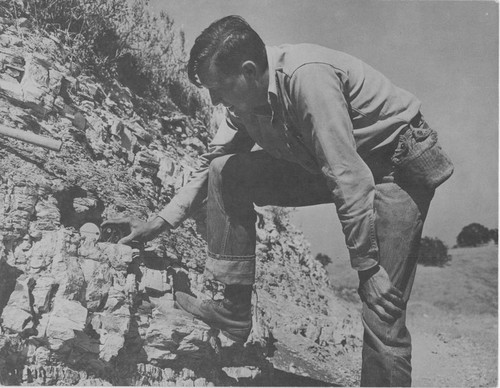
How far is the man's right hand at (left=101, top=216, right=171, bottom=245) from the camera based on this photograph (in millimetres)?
2168

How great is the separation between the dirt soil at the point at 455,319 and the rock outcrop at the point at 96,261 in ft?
3.11

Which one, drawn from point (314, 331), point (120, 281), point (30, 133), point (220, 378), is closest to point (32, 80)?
point (30, 133)

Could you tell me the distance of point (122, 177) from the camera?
253cm

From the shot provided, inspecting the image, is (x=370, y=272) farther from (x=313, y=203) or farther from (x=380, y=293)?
(x=313, y=203)

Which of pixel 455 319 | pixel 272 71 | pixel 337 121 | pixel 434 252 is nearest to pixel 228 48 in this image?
pixel 272 71

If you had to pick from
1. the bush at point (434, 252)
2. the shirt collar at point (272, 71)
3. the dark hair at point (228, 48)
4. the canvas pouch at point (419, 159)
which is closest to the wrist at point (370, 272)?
the canvas pouch at point (419, 159)

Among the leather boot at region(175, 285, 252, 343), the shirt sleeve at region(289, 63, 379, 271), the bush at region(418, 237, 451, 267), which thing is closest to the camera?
the shirt sleeve at region(289, 63, 379, 271)

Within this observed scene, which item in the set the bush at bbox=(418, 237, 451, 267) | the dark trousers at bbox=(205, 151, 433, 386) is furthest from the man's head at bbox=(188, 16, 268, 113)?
the bush at bbox=(418, 237, 451, 267)

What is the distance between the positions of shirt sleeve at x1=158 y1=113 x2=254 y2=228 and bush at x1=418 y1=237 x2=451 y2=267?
164 inches

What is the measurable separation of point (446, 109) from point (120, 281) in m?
2.19

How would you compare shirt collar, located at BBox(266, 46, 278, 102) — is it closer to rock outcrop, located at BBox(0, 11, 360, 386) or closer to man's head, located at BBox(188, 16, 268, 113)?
man's head, located at BBox(188, 16, 268, 113)

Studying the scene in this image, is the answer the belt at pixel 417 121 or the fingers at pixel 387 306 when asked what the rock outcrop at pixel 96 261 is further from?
the belt at pixel 417 121

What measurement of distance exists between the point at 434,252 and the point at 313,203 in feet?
13.8

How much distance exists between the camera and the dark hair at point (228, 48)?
1.75m
